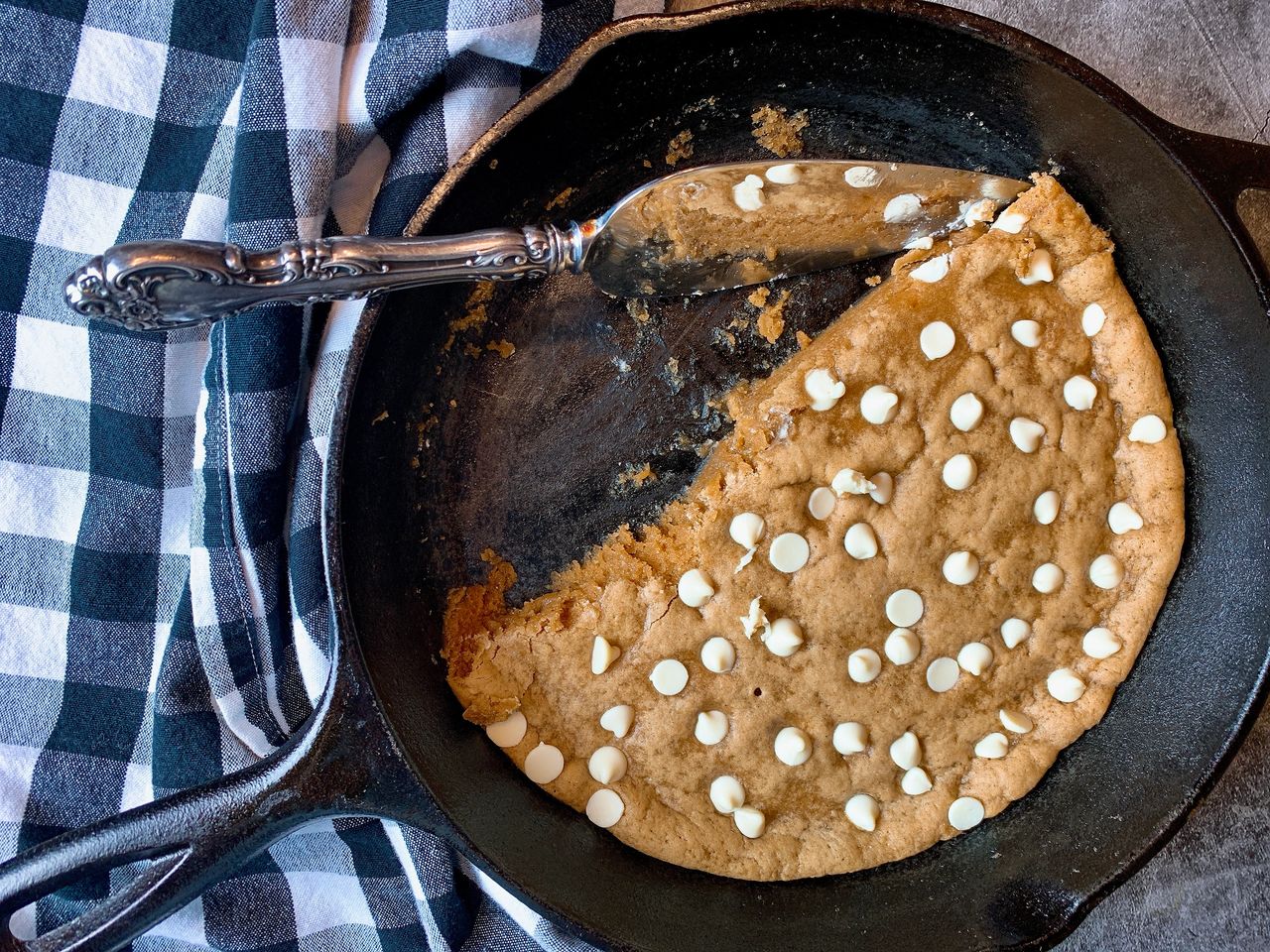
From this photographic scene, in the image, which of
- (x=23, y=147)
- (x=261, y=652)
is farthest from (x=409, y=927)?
(x=23, y=147)

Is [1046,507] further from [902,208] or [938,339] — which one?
[902,208]

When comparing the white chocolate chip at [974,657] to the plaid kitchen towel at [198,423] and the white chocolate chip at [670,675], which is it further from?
the plaid kitchen towel at [198,423]

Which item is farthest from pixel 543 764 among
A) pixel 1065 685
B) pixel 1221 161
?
pixel 1221 161

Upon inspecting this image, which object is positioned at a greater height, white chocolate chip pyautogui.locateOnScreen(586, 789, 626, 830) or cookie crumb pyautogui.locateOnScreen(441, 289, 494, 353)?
cookie crumb pyautogui.locateOnScreen(441, 289, 494, 353)

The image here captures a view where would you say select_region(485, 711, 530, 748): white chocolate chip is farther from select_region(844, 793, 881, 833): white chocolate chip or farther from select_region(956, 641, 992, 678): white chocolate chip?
select_region(956, 641, 992, 678): white chocolate chip

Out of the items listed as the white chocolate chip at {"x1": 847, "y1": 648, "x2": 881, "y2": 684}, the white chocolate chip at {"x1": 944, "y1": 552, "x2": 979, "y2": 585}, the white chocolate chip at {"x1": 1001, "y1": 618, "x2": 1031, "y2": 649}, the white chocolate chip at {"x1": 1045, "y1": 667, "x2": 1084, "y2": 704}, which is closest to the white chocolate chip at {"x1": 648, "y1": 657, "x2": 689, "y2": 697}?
the white chocolate chip at {"x1": 847, "y1": 648, "x2": 881, "y2": 684}
